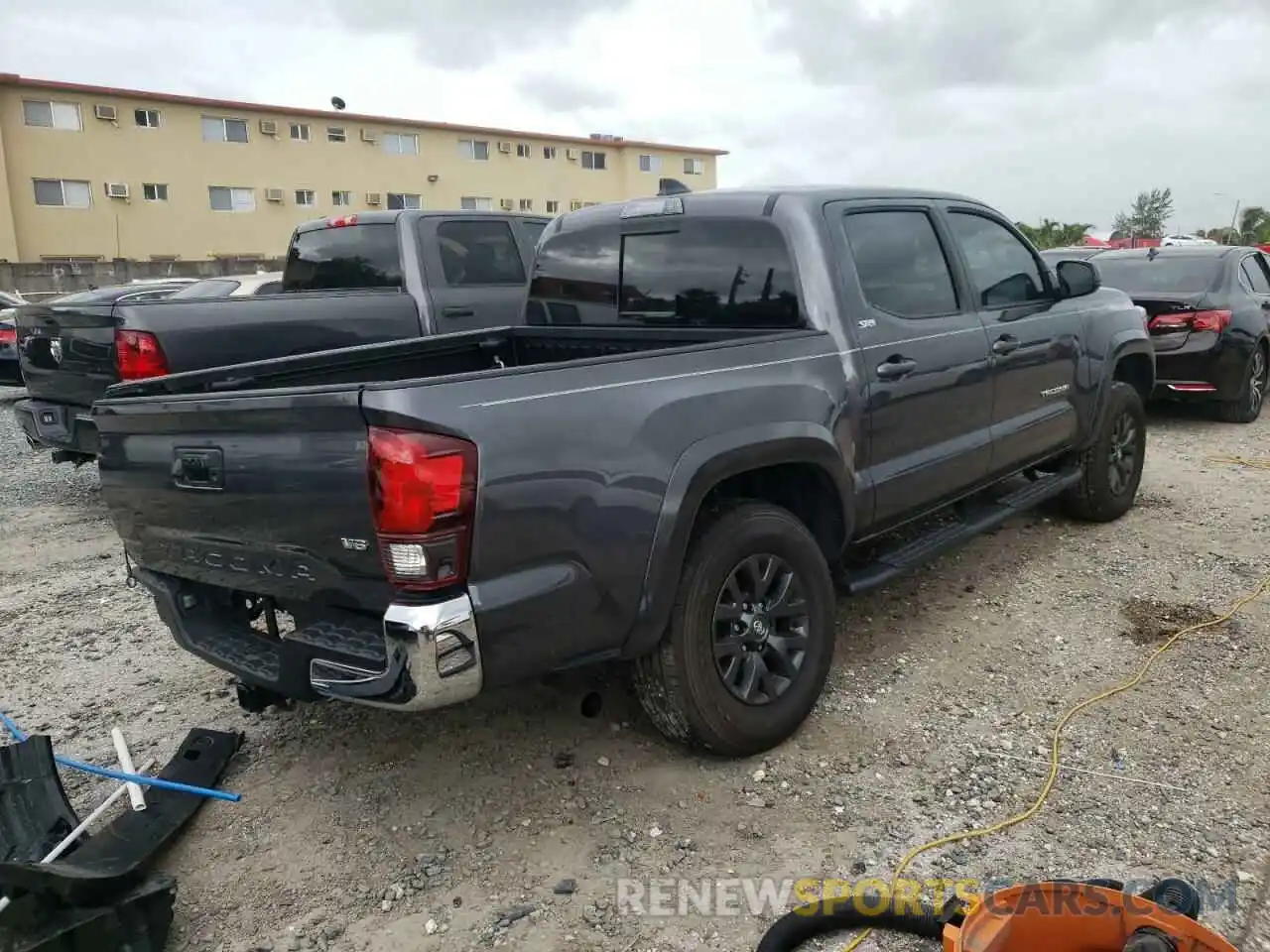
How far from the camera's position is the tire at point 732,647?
2.96m

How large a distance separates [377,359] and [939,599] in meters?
2.80

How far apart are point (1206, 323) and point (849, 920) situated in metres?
7.65

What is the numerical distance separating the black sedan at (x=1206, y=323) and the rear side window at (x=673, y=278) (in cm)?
623

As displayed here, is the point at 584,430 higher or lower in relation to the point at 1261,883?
higher

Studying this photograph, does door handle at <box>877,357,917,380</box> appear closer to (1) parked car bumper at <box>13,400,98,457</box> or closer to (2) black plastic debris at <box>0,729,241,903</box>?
(2) black plastic debris at <box>0,729,241,903</box>

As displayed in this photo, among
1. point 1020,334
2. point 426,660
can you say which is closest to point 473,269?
point 1020,334

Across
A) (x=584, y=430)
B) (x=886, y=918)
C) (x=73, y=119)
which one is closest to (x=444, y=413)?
(x=584, y=430)

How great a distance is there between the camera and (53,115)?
96.4ft

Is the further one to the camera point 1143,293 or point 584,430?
point 1143,293

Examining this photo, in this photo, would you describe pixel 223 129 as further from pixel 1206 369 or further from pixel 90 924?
pixel 90 924

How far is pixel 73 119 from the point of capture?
29.7 metres

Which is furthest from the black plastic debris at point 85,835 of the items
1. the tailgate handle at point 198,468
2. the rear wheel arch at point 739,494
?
the rear wheel arch at point 739,494

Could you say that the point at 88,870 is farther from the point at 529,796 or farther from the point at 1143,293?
the point at 1143,293

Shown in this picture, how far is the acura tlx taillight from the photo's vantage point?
236 centimetres
